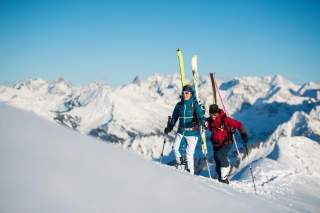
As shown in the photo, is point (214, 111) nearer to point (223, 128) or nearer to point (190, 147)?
point (223, 128)

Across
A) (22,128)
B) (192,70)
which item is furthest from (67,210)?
(192,70)

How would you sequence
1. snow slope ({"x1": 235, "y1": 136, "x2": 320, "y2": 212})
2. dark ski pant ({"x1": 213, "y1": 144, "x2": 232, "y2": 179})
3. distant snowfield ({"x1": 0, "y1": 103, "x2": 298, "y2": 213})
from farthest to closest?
snow slope ({"x1": 235, "y1": 136, "x2": 320, "y2": 212}) < dark ski pant ({"x1": 213, "y1": 144, "x2": 232, "y2": 179}) < distant snowfield ({"x1": 0, "y1": 103, "x2": 298, "y2": 213})

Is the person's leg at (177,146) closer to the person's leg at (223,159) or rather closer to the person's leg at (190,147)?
the person's leg at (190,147)

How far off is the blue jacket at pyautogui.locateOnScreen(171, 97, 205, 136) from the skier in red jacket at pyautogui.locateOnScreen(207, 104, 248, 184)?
598 millimetres

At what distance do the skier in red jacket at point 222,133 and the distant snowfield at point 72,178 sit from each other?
29.4 ft

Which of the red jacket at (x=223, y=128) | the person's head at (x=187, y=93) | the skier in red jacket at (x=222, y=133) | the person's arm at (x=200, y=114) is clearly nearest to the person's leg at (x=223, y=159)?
the skier in red jacket at (x=222, y=133)

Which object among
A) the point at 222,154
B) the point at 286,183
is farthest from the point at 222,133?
the point at 286,183

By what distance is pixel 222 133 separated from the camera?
47.1ft

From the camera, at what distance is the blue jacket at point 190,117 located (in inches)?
545

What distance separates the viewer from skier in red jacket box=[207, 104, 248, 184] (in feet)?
46.8

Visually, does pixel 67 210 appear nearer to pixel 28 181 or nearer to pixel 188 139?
pixel 28 181

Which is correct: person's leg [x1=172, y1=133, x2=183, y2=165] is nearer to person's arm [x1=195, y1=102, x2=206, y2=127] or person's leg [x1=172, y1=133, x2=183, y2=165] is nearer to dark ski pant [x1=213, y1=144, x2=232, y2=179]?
person's arm [x1=195, y1=102, x2=206, y2=127]

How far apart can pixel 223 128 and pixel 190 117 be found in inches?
49.8

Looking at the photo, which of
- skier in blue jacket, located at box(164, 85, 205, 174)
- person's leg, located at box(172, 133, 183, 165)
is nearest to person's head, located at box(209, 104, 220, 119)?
skier in blue jacket, located at box(164, 85, 205, 174)
